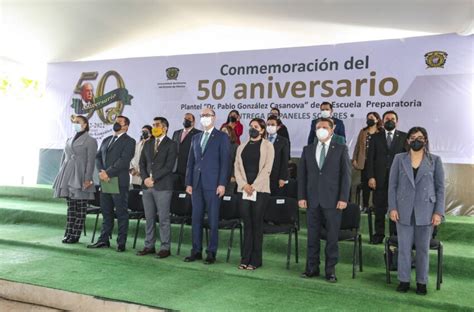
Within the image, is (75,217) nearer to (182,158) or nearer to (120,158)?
(120,158)

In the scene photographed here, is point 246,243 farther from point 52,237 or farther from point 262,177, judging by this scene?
point 52,237

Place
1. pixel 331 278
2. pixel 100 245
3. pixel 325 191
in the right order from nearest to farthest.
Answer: pixel 331 278 < pixel 325 191 < pixel 100 245

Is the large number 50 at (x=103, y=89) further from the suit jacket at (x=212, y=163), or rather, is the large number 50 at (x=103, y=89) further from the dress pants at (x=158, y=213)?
the suit jacket at (x=212, y=163)

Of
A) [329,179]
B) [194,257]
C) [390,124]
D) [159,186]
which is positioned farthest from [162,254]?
[390,124]

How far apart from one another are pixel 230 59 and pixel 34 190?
3.81 meters

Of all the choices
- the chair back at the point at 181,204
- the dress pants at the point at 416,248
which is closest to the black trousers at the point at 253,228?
the chair back at the point at 181,204

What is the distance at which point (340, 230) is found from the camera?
3678mm

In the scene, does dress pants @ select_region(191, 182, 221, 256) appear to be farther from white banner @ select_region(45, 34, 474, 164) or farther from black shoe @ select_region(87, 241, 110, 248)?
white banner @ select_region(45, 34, 474, 164)

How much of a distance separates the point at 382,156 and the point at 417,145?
1071 mm

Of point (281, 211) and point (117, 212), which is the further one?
point (117, 212)

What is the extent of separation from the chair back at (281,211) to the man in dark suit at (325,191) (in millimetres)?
358

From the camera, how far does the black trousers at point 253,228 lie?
12.4 ft

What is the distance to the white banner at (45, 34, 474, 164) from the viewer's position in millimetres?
5012

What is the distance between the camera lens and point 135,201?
4.82m
